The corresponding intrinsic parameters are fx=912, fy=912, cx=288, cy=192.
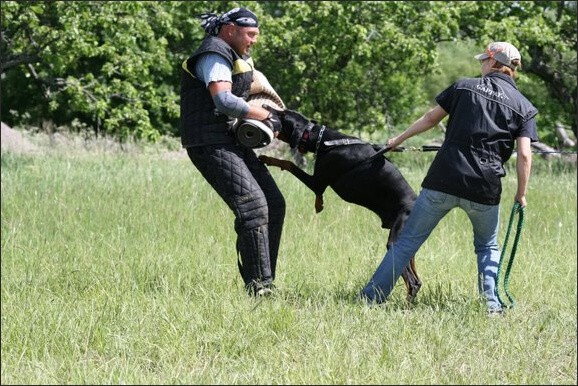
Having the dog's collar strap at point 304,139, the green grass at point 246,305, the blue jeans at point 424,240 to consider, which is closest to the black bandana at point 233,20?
the dog's collar strap at point 304,139

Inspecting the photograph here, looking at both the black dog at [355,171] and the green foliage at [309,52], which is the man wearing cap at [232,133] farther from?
the green foliage at [309,52]

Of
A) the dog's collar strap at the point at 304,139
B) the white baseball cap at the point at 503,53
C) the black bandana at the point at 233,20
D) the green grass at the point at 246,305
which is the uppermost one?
the black bandana at the point at 233,20

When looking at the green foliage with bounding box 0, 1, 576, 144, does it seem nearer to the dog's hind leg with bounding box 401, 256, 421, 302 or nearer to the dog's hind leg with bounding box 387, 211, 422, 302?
the dog's hind leg with bounding box 387, 211, 422, 302

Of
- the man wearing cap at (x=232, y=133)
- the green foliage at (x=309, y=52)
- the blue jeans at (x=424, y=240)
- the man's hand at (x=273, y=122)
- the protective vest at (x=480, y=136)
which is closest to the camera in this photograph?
the protective vest at (x=480, y=136)

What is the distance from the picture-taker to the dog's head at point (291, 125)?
20.2 ft

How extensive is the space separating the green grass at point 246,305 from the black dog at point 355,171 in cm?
58

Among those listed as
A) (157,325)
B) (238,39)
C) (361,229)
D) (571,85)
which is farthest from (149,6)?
(157,325)

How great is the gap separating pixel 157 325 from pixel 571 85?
58.5ft

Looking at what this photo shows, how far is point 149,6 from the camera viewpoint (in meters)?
18.9

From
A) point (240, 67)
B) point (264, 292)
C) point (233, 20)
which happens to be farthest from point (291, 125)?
point (264, 292)

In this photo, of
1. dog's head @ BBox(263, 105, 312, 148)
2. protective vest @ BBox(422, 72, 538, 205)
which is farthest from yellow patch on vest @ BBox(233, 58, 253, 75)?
protective vest @ BBox(422, 72, 538, 205)

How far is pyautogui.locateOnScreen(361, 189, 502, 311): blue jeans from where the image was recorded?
5.66m

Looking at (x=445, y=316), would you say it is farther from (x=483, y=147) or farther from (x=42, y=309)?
(x=42, y=309)

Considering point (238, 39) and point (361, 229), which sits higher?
point (238, 39)
